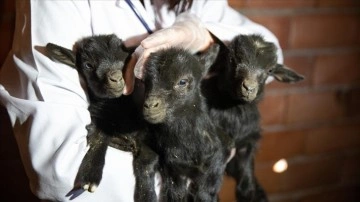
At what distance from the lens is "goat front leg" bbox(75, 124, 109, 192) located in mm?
815

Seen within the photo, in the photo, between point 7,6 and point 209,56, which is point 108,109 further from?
point 7,6

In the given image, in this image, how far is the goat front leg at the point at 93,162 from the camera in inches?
32.1

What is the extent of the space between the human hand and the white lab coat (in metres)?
0.10

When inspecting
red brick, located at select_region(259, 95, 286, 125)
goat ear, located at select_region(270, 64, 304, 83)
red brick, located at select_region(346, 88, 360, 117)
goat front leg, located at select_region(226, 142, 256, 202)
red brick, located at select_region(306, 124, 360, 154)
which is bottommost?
red brick, located at select_region(306, 124, 360, 154)

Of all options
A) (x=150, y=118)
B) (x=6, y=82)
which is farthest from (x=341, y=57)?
(x=6, y=82)

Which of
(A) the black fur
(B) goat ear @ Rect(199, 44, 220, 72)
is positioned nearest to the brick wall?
(B) goat ear @ Rect(199, 44, 220, 72)

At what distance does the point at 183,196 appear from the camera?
93 centimetres

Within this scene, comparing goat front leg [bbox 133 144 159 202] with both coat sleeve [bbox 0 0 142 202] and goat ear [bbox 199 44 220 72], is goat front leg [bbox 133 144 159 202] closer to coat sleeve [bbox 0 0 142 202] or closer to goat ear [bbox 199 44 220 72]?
coat sleeve [bbox 0 0 142 202]

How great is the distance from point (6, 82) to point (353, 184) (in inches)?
58.3

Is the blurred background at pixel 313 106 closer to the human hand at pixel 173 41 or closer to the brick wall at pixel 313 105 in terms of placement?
the brick wall at pixel 313 105

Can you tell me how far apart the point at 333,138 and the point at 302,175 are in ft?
0.61

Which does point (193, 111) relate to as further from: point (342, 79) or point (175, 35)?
point (342, 79)

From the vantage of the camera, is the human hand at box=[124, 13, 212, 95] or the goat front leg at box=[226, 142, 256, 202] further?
the goat front leg at box=[226, 142, 256, 202]

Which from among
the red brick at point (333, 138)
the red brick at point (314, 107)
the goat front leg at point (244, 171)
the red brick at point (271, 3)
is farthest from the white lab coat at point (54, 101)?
the red brick at point (333, 138)
